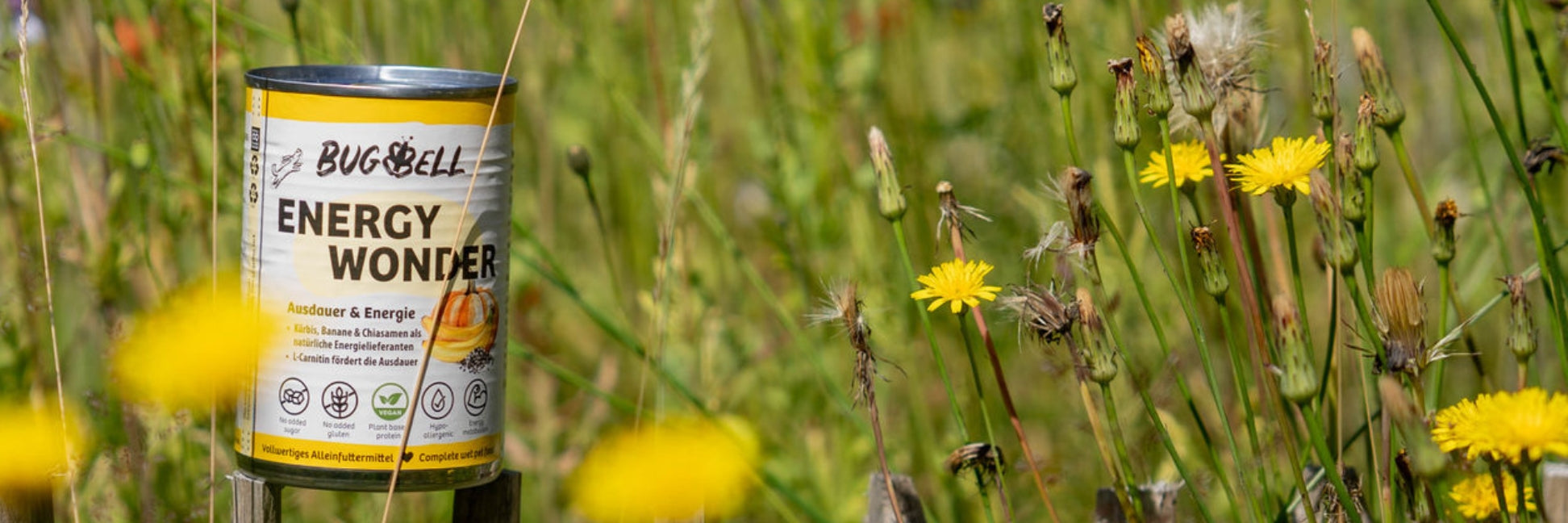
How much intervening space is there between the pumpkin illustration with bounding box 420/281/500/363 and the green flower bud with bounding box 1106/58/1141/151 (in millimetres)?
482

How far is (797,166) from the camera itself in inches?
78.1

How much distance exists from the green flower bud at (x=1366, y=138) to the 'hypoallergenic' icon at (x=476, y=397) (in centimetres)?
65

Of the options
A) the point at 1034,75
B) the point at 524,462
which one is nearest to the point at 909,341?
the point at 1034,75

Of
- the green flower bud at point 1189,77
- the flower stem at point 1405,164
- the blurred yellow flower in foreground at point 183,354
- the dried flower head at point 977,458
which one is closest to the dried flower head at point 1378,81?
the flower stem at point 1405,164

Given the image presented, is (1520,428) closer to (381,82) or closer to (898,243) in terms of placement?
(898,243)

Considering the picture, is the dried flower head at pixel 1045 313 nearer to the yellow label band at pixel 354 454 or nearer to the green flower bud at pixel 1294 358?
the green flower bud at pixel 1294 358

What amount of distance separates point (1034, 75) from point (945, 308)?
350mm

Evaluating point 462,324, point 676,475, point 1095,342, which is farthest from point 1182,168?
point 676,475

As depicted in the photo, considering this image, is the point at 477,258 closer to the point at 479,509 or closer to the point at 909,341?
the point at 479,509

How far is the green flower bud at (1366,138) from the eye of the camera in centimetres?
93

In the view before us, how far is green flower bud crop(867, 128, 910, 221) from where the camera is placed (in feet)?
3.28

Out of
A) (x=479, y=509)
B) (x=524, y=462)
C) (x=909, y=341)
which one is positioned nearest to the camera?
(x=479, y=509)

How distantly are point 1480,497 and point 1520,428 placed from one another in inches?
10.0

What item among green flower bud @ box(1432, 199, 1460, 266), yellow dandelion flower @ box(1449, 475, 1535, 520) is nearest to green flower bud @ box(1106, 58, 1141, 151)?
green flower bud @ box(1432, 199, 1460, 266)
